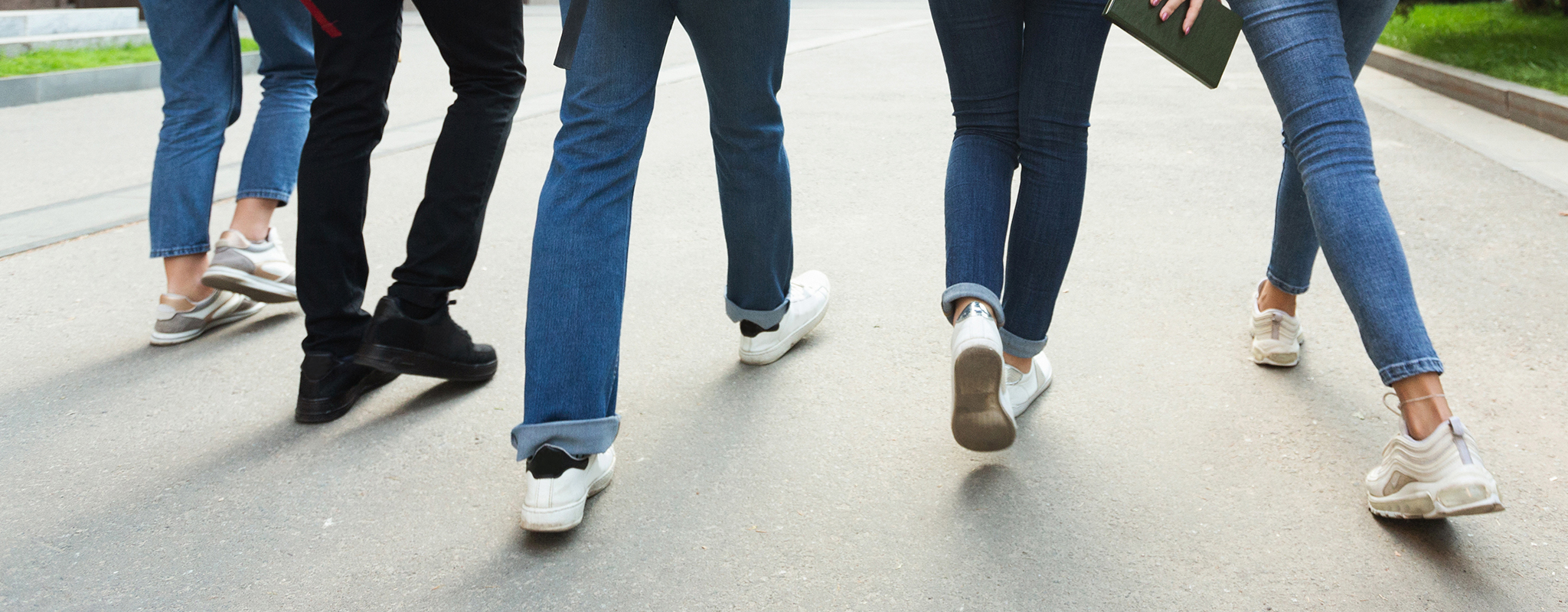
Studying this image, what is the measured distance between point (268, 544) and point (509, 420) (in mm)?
610

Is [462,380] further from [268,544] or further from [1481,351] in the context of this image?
[1481,351]

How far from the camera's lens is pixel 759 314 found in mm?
2674

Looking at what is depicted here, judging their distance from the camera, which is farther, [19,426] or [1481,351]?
[1481,351]

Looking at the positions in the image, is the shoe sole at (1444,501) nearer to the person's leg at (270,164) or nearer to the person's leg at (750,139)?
the person's leg at (750,139)

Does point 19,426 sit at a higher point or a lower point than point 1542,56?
higher

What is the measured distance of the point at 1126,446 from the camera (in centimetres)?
231

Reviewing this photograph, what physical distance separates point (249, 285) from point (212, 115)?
1.54ft

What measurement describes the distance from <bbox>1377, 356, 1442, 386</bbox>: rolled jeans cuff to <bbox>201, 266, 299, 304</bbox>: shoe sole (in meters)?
2.55

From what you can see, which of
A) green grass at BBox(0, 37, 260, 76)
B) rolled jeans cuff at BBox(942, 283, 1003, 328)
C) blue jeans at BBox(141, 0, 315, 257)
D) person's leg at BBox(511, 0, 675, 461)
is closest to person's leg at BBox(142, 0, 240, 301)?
blue jeans at BBox(141, 0, 315, 257)

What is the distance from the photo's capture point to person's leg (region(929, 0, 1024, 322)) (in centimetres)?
202

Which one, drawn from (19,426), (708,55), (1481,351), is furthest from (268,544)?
(1481,351)

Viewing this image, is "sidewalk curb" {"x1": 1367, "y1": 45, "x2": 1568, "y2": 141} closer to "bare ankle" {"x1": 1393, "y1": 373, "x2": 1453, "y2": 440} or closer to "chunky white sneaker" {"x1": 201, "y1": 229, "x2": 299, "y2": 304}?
"bare ankle" {"x1": 1393, "y1": 373, "x2": 1453, "y2": 440}

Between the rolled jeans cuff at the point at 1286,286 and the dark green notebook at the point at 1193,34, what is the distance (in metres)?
0.92

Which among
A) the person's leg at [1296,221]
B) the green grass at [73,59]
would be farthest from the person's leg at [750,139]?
the green grass at [73,59]
